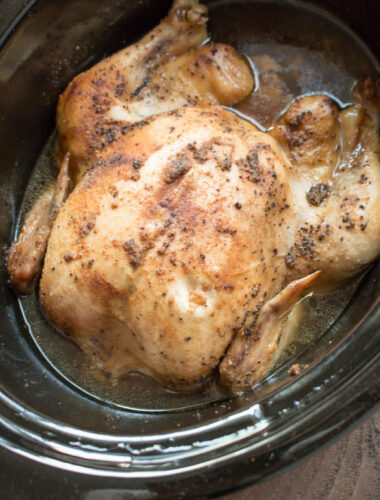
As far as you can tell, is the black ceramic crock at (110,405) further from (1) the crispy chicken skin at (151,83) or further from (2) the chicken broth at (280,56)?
(1) the crispy chicken skin at (151,83)

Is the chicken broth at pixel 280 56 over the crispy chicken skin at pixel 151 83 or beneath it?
beneath

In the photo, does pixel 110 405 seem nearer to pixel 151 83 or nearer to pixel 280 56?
pixel 151 83

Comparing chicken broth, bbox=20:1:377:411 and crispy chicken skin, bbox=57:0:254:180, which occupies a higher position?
crispy chicken skin, bbox=57:0:254:180

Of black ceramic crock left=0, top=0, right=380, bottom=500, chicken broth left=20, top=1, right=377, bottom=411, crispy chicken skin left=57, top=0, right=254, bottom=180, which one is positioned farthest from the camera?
chicken broth left=20, top=1, right=377, bottom=411

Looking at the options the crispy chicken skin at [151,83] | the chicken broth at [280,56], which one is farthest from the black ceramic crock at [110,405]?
the crispy chicken skin at [151,83]

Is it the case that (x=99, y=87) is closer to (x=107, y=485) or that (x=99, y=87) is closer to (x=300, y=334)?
(x=300, y=334)

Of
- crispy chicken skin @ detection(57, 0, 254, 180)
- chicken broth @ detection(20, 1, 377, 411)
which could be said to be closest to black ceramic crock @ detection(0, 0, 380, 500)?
chicken broth @ detection(20, 1, 377, 411)

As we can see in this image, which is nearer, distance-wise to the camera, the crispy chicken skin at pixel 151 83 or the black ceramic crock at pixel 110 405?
the black ceramic crock at pixel 110 405

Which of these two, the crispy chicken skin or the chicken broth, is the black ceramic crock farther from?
the crispy chicken skin

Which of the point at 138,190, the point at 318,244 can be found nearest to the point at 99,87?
the point at 138,190
